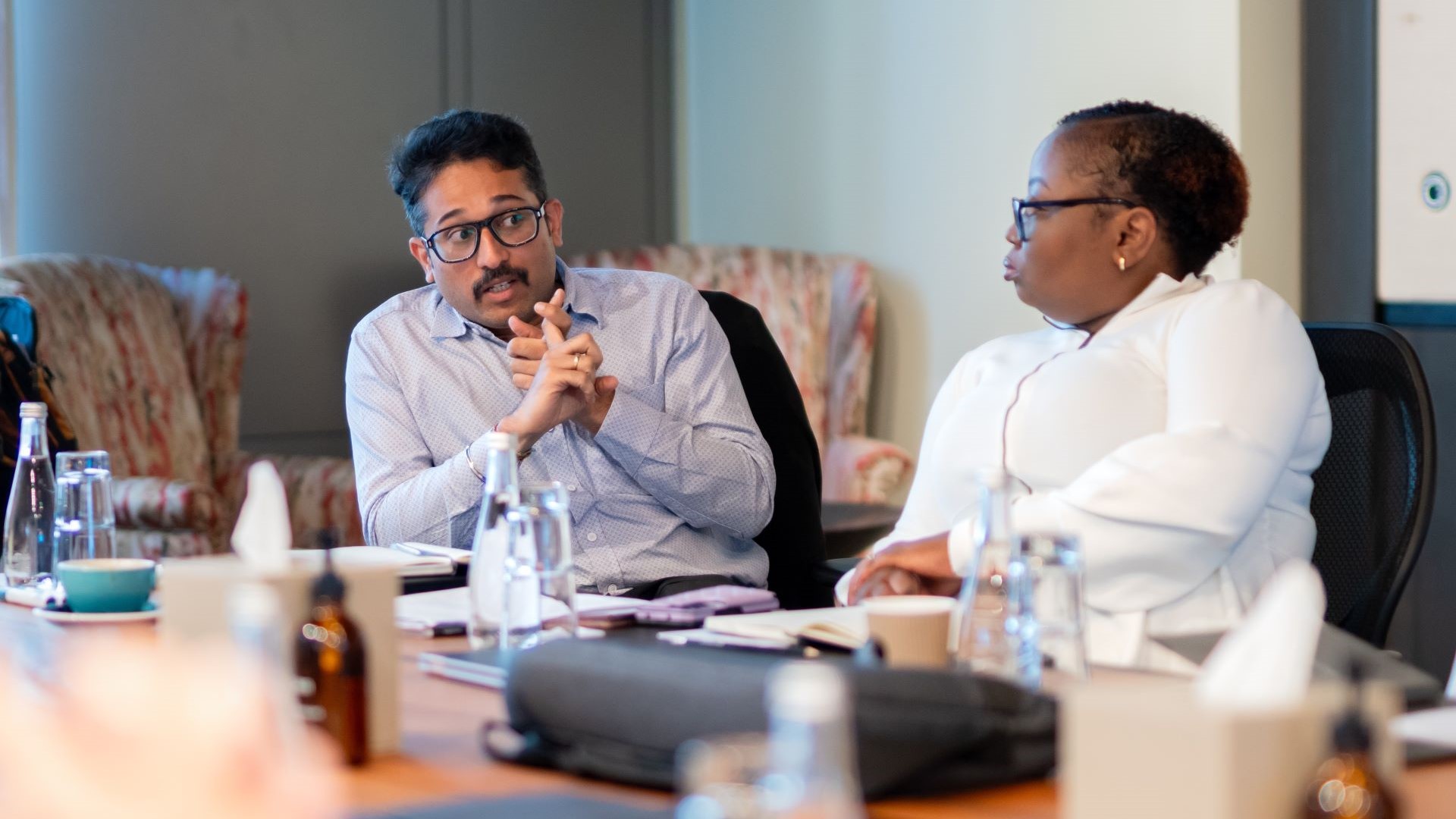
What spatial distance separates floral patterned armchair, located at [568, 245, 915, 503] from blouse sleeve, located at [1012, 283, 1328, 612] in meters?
2.17

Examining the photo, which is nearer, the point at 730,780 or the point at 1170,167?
the point at 730,780

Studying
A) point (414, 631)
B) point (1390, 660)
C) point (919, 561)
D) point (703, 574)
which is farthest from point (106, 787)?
point (703, 574)

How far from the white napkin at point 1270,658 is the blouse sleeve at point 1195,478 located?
40.4 inches

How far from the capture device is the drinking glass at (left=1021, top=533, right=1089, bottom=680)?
1.19m

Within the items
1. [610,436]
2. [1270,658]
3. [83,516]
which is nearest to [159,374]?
[610,436]

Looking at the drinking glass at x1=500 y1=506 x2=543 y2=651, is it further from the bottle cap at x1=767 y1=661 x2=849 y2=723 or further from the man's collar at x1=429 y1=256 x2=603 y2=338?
the man's collar at x1=429 y1=256 x2=603 y2=338

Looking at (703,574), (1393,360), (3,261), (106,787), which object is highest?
(3,261)

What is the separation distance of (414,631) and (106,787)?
0.86m

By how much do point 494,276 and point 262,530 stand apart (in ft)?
4.31

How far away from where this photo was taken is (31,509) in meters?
1.87

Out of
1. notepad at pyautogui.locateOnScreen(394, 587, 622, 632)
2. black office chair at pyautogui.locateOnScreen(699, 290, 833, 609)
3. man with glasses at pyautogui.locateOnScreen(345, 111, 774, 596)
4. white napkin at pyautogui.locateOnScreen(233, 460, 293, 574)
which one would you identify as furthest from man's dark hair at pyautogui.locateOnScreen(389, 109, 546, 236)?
white napkin at pyautogui.locateOnScreen(233, 460, 293, 574)

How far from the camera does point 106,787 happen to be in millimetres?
731

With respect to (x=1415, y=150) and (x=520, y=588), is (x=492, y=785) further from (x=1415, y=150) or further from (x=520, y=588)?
(x=1415, y=150)

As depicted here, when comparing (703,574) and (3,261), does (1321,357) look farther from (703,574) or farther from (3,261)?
(3,261)
